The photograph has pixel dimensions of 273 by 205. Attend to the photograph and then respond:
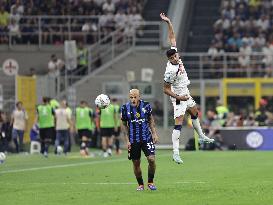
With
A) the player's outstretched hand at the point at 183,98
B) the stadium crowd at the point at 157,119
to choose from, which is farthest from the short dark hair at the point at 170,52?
the stadium crowd at the point at 157,119

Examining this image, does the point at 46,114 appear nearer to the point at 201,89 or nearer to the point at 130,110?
the point at 201,89

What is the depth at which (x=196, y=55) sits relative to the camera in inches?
1938

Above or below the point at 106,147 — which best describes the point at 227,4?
above

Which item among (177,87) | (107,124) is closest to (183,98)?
(177,87)

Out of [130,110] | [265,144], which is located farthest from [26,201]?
[265,144]

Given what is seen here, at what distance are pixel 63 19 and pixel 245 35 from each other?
8.99 metres

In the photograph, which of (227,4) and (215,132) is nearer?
(215,132)

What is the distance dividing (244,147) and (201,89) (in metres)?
6.41

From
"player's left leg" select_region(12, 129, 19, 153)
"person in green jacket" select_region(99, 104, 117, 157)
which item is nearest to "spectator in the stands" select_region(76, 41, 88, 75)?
"player's left leg" select_region(12, 129, 19, 153)

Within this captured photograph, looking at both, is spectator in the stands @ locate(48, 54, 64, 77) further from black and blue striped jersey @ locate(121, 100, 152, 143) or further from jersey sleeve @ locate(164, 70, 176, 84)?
black and blue striped jersey @ locate(121, 100, 152, 143)

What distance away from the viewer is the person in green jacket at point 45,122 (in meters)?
39.8

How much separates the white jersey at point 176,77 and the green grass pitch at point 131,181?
6.79 feet

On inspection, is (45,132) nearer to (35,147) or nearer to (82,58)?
(35,147)

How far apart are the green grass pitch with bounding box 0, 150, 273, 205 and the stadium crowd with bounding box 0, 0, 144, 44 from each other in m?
16.8
